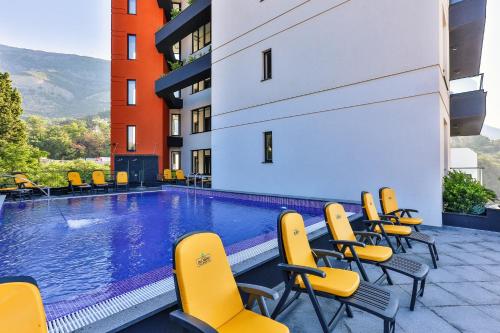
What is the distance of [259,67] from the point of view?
38.4 ft

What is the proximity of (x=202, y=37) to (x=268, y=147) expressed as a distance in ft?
41.0

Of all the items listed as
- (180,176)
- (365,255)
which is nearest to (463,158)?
(180,176)

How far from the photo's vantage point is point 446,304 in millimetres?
3039

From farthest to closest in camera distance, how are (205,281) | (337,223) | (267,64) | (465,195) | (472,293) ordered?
(267,64)
(465,195)
(337,223)
(472,293)
(205,281)

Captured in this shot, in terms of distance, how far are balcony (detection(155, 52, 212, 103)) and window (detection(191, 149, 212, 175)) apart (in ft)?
14.4

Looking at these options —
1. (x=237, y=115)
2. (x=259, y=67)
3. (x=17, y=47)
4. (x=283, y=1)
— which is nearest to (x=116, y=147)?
(x=237, y=115)

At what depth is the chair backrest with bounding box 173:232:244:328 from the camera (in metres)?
1.84

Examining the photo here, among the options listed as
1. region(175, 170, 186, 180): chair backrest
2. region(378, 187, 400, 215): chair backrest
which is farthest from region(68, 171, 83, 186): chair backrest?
region(378, 187, 400, 215): chair backrest

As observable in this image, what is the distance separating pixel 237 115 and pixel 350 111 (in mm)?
5394

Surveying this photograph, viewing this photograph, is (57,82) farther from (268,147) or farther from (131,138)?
(268,147)

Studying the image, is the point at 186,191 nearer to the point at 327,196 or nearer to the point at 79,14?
the point at 327,196

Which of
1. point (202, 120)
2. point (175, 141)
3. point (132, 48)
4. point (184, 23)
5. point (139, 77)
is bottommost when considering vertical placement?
point (175, 141)

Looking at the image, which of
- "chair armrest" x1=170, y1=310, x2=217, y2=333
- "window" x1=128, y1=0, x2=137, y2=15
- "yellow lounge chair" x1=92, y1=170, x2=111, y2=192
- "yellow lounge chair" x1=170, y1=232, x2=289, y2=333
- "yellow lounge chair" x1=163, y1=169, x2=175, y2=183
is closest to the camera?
"chair armrest" x1=170, y1=310, x2=217, y2=333

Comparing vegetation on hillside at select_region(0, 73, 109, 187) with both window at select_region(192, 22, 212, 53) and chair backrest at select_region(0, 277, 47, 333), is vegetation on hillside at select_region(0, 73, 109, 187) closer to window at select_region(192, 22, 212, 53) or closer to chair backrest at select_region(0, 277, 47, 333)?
window at select_region(192, 22, 212, 53)
